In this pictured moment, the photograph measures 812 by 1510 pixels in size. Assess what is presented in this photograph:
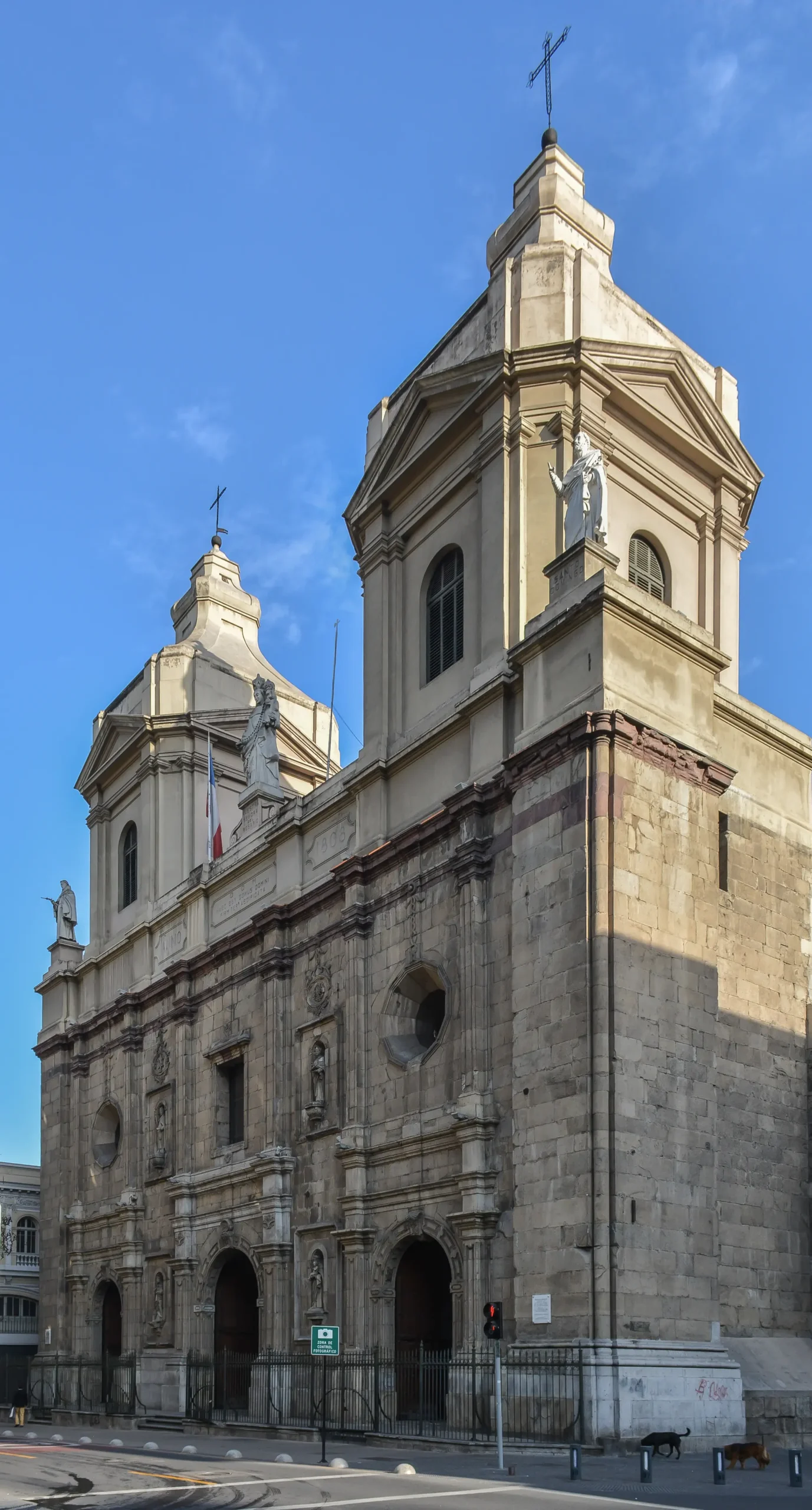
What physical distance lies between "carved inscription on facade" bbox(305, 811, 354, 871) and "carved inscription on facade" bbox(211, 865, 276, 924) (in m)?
1.89

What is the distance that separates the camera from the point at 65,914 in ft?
162

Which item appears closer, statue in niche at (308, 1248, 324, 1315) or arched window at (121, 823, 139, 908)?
statue in niche at (308, 1248, 324, 1315)

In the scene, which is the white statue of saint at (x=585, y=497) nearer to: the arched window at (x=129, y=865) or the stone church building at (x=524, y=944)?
the stone church building at (x=524, y=944)

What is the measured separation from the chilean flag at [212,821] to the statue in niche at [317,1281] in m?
11.9

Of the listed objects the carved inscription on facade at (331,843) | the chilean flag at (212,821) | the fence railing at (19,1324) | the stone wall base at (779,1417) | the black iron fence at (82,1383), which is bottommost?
the fence railing at (19,1324)

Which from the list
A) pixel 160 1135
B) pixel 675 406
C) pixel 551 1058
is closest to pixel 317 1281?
pixel 551 1058

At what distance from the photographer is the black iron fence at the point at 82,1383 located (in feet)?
123

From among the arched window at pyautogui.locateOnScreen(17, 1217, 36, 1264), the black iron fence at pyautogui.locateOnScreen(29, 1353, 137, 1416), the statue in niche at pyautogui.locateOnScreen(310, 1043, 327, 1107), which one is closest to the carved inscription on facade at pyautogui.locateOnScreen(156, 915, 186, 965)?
the statue in niche at pyautogui.locateOnScreen(310, 1043, 327, 1107)

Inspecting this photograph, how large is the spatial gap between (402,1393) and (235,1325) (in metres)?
9.29

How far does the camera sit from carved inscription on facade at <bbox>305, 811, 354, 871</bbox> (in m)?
32.2

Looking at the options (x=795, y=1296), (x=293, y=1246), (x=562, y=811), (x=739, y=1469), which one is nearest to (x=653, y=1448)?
(x=739, y=1469)

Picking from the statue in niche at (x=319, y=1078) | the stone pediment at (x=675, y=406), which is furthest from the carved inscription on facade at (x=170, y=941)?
the stone pediment at (x=675, y=406)

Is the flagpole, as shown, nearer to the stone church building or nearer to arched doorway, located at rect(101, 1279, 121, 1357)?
the stone church building

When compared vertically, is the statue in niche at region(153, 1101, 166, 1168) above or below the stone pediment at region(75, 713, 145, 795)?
below
